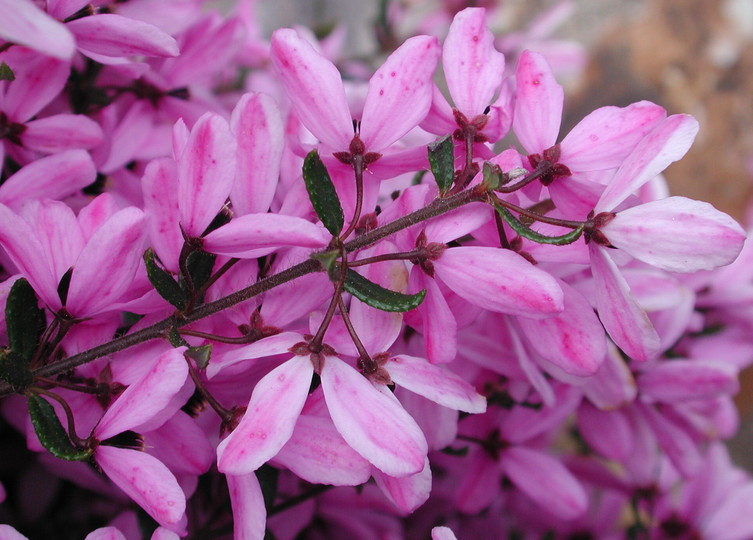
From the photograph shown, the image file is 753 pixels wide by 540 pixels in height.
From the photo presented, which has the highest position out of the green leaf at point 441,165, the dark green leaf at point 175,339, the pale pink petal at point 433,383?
the green leaf at point 441,165

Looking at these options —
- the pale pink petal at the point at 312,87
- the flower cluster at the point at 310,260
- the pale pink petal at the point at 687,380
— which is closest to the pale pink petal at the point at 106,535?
the flower cluster at the point at 310,260

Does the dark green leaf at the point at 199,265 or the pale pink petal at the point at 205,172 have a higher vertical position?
the pale pink petal at the point at 205,172

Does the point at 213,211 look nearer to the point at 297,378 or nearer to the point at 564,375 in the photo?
the point at 297,378

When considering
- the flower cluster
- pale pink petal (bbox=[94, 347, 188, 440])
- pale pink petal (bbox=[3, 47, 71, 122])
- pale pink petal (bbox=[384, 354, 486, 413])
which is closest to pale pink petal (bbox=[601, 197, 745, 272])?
the flower cluster

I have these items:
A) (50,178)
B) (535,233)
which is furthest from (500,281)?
(50,178)

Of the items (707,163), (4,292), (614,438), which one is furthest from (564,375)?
(707,163)

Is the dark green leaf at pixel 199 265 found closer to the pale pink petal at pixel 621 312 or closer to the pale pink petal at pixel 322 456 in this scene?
the pale pink petal at pixel 322 456

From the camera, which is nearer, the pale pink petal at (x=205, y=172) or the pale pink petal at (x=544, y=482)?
the pale pink petal at (x=205, y=172)

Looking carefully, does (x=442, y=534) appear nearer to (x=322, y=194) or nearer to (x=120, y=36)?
(x=322, y=194)
